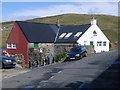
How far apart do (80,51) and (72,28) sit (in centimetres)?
1743

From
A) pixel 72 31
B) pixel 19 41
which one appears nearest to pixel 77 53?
pixel 19 41

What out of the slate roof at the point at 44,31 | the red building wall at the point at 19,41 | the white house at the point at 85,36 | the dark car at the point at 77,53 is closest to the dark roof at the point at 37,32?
the slate roof at the point at 44,31

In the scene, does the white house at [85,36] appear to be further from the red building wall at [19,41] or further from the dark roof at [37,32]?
the red building wall at [19,41]

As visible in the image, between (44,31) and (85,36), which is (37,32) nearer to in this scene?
(44,31)

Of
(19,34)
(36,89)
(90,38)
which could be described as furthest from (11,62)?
(90,38)

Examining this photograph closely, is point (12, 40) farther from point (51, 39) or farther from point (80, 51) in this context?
point (80, 51)

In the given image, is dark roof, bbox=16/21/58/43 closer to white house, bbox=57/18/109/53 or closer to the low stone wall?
white house, bbox=57/18/109/53

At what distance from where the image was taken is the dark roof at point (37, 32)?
4054 centimetres

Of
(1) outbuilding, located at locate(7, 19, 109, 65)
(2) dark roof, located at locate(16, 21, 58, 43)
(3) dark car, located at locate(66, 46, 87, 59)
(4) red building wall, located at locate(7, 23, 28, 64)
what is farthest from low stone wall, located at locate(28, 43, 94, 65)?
(3) dark car, located at locate(66, 46, 87, 59)

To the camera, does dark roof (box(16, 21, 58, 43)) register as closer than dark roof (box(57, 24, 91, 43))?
Yes

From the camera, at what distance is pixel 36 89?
11.4 metres

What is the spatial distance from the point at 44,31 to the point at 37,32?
207 cm

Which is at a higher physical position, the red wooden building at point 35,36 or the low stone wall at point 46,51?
the red wooden building at point 35,36

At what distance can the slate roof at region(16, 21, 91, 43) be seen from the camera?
1600 inches
